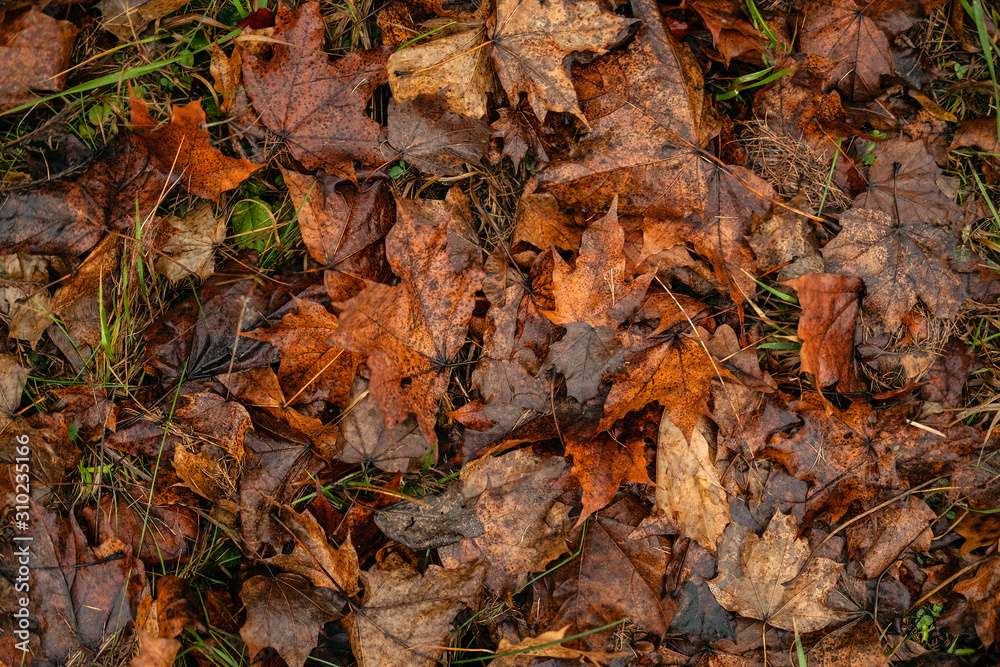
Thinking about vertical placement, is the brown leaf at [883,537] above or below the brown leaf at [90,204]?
below

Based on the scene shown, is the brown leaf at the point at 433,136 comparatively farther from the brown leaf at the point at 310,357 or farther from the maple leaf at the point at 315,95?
the brown leaf at the point at 310,357

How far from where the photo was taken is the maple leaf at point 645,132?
1963 millimetres

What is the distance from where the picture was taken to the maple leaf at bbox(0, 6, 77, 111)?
6.75 ft

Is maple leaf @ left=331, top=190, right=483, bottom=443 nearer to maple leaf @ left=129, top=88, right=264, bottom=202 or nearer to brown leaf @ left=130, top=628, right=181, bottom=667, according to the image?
maple leaf @ left=129, top=88, right=264, bottom=202

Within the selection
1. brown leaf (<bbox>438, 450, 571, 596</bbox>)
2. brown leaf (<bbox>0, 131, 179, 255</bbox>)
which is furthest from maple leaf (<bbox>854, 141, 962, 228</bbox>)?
brown leaf (<bbox>0, 131, 179, 255</bbox>)

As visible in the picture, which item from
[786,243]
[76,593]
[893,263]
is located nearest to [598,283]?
[786,243]

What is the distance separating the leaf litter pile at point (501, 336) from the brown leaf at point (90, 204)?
0.4 inches

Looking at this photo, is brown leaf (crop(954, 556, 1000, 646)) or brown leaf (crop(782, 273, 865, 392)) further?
brown leaf (crop(954, 556, 1000, 646))

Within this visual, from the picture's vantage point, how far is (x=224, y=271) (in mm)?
2146

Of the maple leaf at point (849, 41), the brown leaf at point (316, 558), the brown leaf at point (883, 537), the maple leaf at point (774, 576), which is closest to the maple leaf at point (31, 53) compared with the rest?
the brown leaf at point (316, 558)

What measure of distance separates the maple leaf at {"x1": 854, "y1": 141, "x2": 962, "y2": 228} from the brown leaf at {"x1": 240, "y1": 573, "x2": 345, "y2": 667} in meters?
2.68

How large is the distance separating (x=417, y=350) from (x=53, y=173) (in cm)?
169

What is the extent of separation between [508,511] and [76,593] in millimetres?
1715

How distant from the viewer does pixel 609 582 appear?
208cm
